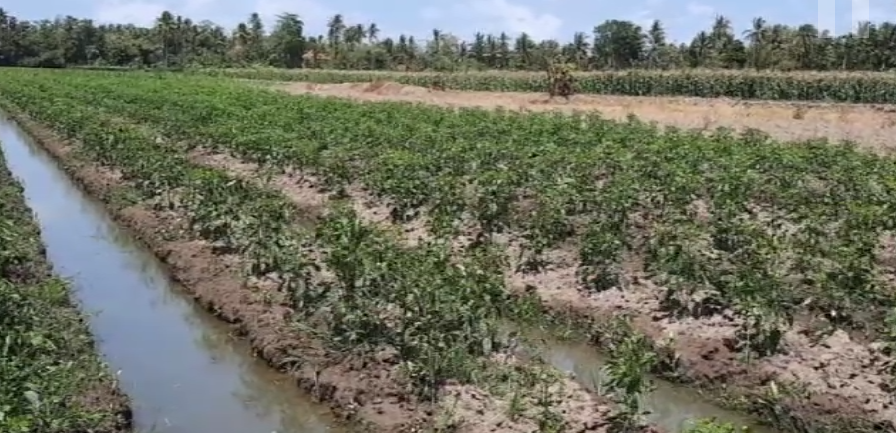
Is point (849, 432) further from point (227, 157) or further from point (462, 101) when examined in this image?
point (462, 101)

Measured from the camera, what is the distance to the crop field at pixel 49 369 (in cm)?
603

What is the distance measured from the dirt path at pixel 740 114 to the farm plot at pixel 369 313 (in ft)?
→ 33.8

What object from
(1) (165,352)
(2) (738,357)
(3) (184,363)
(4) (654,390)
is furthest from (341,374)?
(2) (738,357)

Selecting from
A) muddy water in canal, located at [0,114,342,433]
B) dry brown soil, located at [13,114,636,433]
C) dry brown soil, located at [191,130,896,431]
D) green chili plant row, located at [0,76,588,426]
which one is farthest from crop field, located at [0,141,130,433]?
dry brown soil, located at [191,130,896,431]

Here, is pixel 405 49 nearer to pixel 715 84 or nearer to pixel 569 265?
pixel 715 84

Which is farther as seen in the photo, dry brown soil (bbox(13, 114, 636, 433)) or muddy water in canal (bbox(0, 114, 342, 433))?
muddy water in canal (bbox(0, 114, 342, 433))

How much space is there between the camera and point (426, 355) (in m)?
7.37

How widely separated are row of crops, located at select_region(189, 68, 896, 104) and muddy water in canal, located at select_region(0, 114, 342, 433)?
3258cm

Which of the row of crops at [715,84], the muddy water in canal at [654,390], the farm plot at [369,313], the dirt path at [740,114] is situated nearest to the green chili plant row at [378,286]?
the farm plot at [369,313]

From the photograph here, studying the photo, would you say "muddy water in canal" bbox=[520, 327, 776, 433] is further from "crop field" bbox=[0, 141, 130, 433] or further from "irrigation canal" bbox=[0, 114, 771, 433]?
→ "crop field" bbox=[0, 141, 130, 433]

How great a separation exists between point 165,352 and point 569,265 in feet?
13.5

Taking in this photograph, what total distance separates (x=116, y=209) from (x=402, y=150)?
472 centimetres

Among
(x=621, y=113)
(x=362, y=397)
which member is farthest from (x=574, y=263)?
(x=621, y=113)

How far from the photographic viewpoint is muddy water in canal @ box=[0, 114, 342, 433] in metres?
7.36
